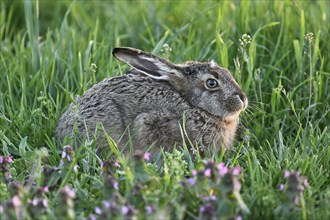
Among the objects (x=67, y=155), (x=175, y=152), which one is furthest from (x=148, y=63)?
(x=67, y=155)

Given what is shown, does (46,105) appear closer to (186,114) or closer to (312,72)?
(186,114)

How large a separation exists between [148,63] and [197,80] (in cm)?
40

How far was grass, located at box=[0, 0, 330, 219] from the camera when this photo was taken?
4.33 metres

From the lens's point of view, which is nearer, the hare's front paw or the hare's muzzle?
the hare's front paw

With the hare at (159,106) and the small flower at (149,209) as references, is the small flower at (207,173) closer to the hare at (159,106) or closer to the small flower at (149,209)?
the small flower at (149,209)

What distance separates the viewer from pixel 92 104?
19.4 feet

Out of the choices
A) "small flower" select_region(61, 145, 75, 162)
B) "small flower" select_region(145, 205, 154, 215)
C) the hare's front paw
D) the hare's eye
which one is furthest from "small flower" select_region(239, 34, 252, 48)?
"small flower" select_region(145, 205, 154, 215)

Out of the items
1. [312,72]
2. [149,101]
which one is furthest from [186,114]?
[312,72]

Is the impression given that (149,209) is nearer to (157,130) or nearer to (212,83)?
(157,130)

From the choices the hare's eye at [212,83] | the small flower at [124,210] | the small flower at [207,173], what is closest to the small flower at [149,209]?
the small flower at [124,210]

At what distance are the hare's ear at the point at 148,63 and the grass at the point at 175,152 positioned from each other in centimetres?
27

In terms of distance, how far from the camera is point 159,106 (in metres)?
5.95

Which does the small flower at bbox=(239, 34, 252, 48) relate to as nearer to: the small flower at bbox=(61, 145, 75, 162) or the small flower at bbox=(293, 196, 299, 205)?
the small flower at bbox=(61, 145, 75, 162)

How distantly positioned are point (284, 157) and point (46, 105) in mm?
1851
